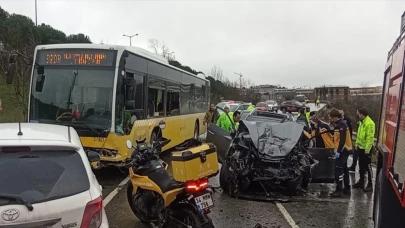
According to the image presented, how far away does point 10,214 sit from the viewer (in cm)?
282

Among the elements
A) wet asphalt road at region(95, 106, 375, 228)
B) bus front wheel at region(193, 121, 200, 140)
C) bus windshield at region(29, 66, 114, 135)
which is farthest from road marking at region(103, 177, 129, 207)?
bus front wheel at region(193, 121, 200, 140)

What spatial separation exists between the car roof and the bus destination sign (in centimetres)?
483

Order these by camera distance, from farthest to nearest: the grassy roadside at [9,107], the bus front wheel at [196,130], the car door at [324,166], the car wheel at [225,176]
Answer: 1. the grassy roadside at [9,107]
2. the bus front wheel at [196,130]
3. the car door at [324,166]
4. the car wheel at [225,176]

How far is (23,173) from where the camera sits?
3094 mm

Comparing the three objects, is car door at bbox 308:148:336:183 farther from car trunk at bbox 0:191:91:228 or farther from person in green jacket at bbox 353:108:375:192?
car trunk at bbox 0:191:91:228

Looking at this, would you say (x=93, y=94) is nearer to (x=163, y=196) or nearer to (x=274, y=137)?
(x=274, y=137)

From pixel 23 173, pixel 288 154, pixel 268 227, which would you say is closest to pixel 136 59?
pixel 288 154

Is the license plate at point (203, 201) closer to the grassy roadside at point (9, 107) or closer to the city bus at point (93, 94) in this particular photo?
the city bus at point (93, 94)

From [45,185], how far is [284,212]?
15.1 feet

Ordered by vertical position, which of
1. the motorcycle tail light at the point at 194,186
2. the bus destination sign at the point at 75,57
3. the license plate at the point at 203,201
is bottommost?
the license plate at the point at 203,201

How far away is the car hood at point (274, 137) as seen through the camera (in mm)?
7578

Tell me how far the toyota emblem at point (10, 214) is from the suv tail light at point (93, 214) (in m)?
0.48

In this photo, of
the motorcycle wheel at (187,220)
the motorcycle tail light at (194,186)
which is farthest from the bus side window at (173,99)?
the motorcycle tail light at (194,186)

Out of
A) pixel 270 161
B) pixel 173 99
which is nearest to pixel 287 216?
pixel 270 161
